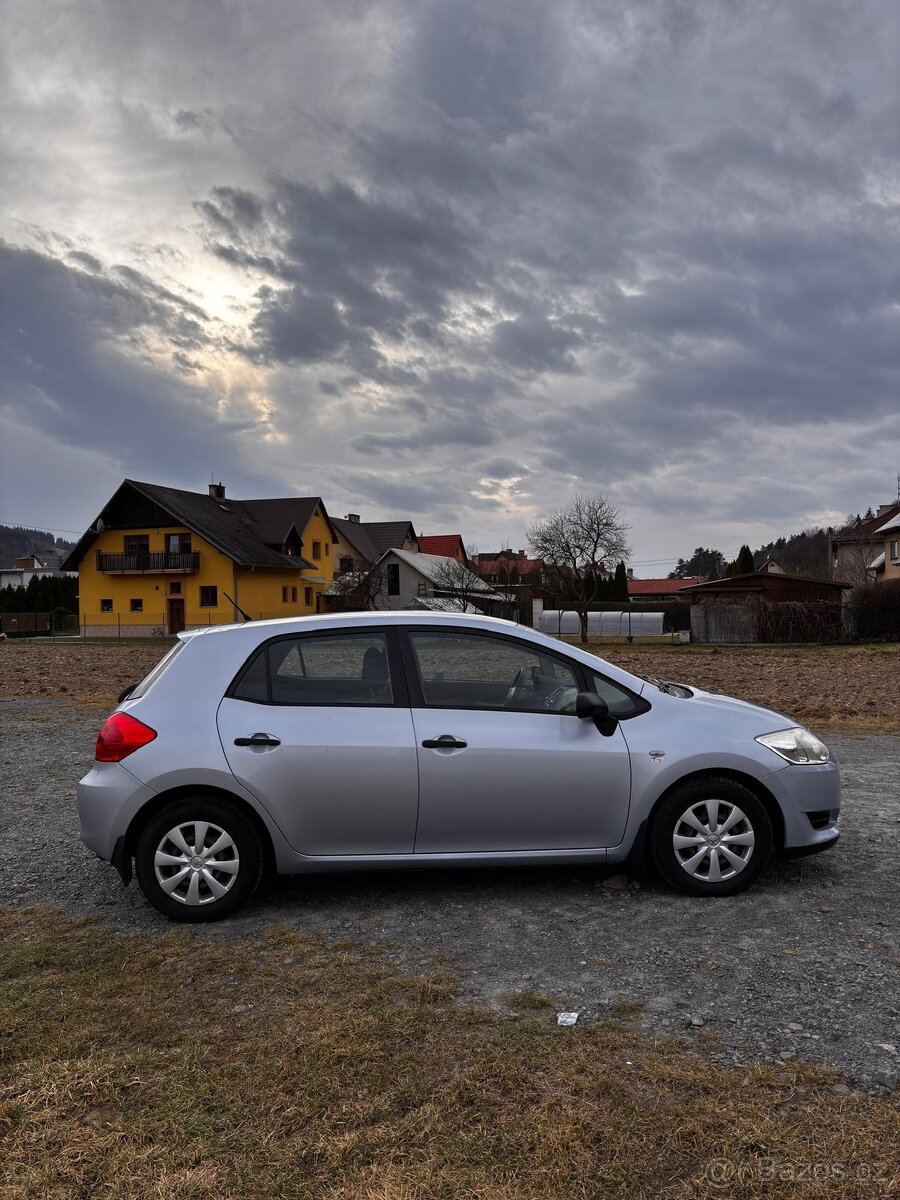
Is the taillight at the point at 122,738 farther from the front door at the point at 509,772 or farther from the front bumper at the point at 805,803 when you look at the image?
the front bumper at the point at 805,803

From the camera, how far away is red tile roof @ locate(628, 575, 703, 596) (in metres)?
118

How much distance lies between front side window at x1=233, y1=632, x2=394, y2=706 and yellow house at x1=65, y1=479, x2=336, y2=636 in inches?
1808

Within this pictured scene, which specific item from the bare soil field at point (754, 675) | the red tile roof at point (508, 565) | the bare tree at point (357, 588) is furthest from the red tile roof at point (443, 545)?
the bare soil field at point (754, 675)

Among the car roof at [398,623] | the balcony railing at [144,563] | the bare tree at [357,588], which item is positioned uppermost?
the balcony railing at [144,563]

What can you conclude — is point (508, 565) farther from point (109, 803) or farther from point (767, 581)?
point (109, 803)

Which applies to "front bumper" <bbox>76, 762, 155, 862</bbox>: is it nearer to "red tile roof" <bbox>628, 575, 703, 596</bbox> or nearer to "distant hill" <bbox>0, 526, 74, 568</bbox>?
"red tile roof" <bbox>628, 575, 703, 596</bbox>

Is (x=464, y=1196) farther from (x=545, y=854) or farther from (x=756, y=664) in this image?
(x=756, y=664)

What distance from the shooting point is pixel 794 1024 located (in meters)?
3.34

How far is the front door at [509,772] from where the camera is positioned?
15.1ft

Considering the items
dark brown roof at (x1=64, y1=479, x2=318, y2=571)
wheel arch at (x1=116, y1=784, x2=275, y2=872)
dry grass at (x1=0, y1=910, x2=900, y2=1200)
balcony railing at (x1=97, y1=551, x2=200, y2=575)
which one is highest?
dark brown roof at (x1=64, y1=479, x2=318, y2=571)

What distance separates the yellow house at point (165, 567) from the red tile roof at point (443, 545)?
100 ft

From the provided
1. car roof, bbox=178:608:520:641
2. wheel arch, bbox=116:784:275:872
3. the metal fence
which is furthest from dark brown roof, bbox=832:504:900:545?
wheel arch, bbox=116:784:275:872

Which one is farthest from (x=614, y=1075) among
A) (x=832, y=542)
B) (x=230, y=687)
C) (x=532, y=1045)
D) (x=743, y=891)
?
(x=832, y=542)
